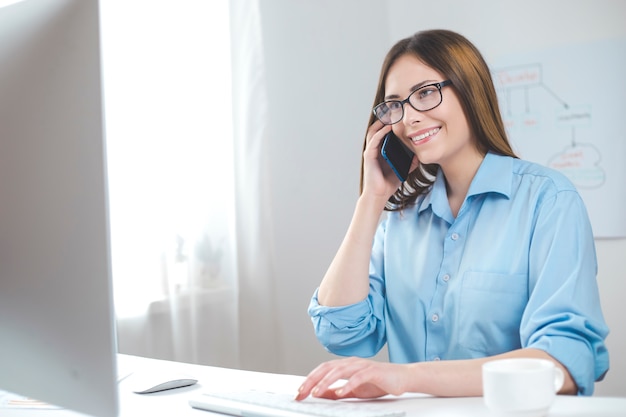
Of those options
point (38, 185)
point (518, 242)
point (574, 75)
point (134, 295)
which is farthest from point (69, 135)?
point (574, 75)

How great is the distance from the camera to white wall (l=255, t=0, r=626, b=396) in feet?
10.3

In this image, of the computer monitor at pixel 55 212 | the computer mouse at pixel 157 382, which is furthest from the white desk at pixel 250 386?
the computer monitor at pixel 55 212

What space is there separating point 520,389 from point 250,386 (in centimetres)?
62

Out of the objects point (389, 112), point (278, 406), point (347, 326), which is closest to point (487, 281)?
point (347, 326)

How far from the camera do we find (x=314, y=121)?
125 inches

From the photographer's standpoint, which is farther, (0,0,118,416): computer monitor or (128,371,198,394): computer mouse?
(128,371,198,394): computer mouse

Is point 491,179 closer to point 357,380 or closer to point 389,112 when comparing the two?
point 389,112

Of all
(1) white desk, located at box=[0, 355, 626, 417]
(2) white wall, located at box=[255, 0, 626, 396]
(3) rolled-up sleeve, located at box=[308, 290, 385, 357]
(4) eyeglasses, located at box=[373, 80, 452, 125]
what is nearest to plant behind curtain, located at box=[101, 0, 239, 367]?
(2) white wall, located at box=[255, 0, 626, 396]

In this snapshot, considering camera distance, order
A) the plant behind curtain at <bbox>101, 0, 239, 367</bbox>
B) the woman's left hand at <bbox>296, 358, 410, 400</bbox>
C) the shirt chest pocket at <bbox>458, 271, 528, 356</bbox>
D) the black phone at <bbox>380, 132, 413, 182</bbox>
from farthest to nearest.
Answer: the plant behind curtain at <bbox>101, 0, 239, 367</bbox>, the black phone at <bbox>380, 132, 413, 182</bbox>, the shirt chest pocket at <bbox>458, 271, 528, 356</bbox>, the woman's left hand at <bbox>296, 358, 410, 400</bbox>

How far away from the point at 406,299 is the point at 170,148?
132cm

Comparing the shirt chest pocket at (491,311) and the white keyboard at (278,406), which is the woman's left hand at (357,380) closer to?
the white keyboard at (278,406)

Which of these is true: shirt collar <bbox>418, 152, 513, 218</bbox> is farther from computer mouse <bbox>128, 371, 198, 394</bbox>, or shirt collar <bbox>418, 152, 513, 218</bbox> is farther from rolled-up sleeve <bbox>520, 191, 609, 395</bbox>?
computer mouse <bbox>128, 371, 198, 394</bbox>

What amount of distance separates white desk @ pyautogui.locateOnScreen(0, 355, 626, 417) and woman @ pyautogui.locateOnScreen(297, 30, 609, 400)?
0.61 ft

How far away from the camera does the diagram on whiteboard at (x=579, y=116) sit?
8.70 feet
